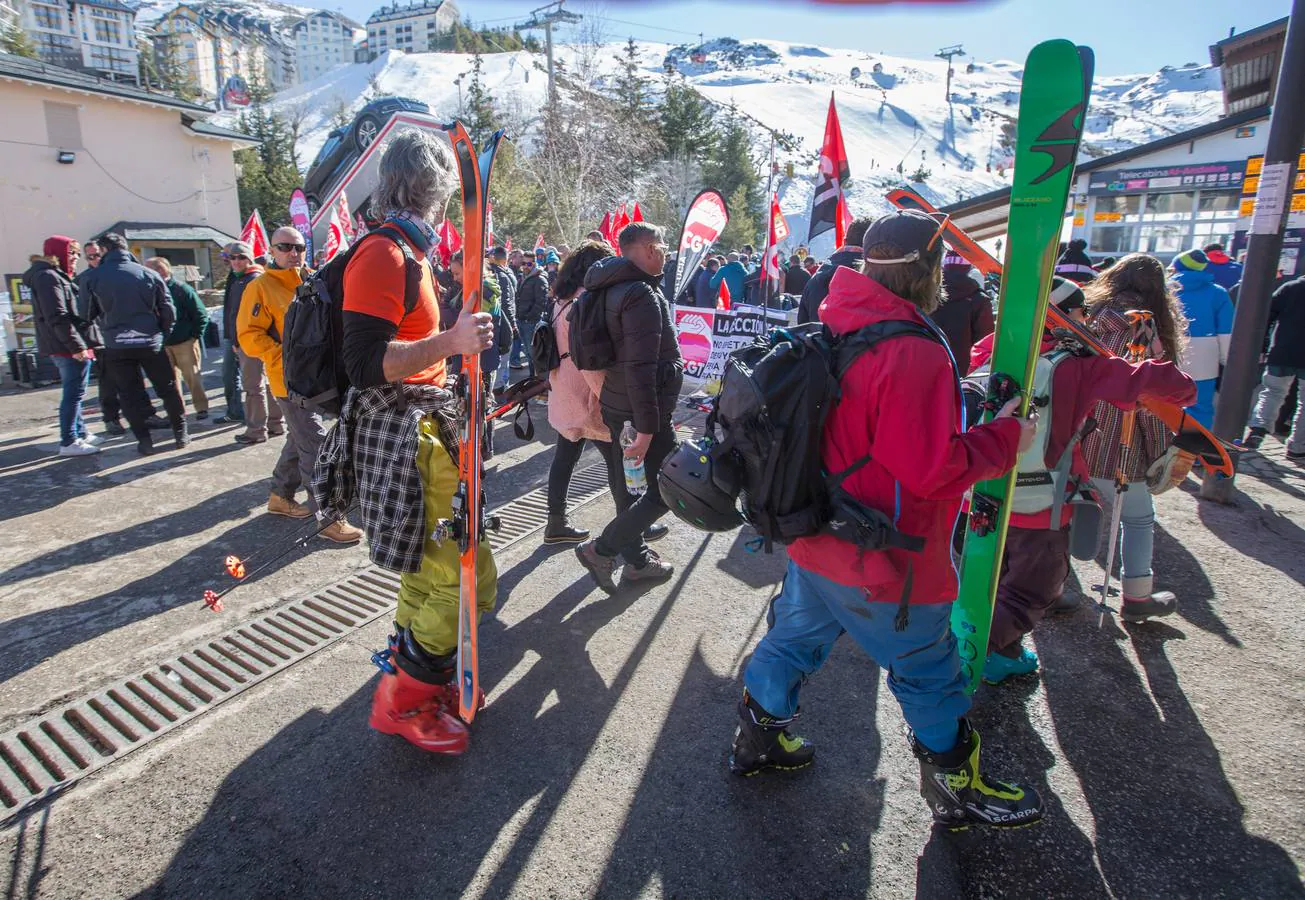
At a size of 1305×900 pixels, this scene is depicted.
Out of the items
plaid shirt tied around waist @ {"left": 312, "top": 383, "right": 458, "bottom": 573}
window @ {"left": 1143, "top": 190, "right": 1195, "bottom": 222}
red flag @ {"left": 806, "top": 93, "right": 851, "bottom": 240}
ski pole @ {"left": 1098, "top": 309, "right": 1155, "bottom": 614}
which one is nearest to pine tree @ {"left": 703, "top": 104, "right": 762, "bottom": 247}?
window @ {"left": 1143, "top": 190, "right": 1195, "bottom": 222}

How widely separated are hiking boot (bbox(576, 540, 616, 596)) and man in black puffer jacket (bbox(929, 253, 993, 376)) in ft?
8.76

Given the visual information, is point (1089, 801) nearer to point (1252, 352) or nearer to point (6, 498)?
point (1252, 352)

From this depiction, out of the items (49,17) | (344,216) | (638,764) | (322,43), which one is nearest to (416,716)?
(638,764)

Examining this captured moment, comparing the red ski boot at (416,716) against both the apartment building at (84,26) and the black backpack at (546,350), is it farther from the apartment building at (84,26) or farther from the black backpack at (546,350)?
the apartment building at (84,26)

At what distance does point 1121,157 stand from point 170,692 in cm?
2087

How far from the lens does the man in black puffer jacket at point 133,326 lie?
6082 mm

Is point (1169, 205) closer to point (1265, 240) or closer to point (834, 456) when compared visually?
point (1265, 240)

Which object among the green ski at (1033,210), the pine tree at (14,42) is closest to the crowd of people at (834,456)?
the green ski at (1033,210)

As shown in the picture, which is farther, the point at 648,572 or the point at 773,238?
the point at 773,238

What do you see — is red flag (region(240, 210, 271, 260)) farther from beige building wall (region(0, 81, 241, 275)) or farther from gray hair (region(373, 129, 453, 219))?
beige building wall (region(0, 81, 241, 275))

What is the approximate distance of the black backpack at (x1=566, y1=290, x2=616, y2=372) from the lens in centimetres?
373

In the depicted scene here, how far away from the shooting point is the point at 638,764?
2.61 metres

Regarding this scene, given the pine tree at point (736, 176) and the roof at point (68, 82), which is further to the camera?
the pine tree at point (736, 176)

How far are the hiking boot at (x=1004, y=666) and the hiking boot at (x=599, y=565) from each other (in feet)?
6.07
